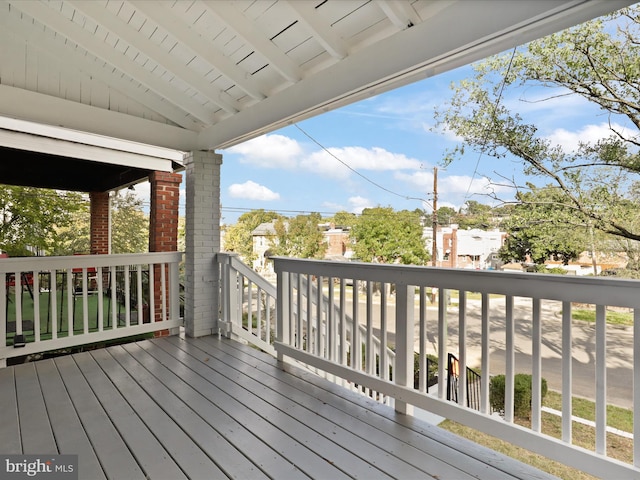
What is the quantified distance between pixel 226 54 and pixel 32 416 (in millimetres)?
2954

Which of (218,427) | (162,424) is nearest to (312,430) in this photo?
(218,427)

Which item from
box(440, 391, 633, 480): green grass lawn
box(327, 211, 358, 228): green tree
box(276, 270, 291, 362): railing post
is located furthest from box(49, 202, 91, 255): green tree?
box(440, 391, 633, 480): green grass lawn

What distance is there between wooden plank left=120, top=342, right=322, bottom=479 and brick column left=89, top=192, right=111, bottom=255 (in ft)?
16.6

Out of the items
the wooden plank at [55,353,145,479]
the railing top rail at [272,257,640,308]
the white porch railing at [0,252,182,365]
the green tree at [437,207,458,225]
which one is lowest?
the wooden plank at [55,353,145,479]

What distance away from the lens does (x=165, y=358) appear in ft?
11.6

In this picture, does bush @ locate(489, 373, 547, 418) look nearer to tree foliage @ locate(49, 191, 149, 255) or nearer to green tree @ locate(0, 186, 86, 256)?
tree foliage @ locate(49, 191, 149, 255)

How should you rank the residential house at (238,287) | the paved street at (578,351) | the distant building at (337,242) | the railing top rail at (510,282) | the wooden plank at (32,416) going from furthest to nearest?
the distant building at (337,242)
the paved street at (578,351)
the wooden plank at (32,416)
the residential house at (238,287)
the railing top rail at (510,282)

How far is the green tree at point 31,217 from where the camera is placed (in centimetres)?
834

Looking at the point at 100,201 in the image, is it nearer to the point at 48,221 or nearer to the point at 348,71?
the point at 48,221

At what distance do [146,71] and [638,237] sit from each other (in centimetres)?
611

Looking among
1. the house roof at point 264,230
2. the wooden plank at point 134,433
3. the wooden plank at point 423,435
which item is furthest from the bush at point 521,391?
the house roof at point 264,230

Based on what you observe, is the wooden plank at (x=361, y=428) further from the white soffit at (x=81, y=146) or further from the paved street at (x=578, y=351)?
the white soffit at (x=81, y=146)

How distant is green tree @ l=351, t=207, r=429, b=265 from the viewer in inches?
399

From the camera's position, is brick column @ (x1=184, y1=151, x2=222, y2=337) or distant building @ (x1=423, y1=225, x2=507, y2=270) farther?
distant building @ (x1=423, y1=225, x2=507, y2=270)
